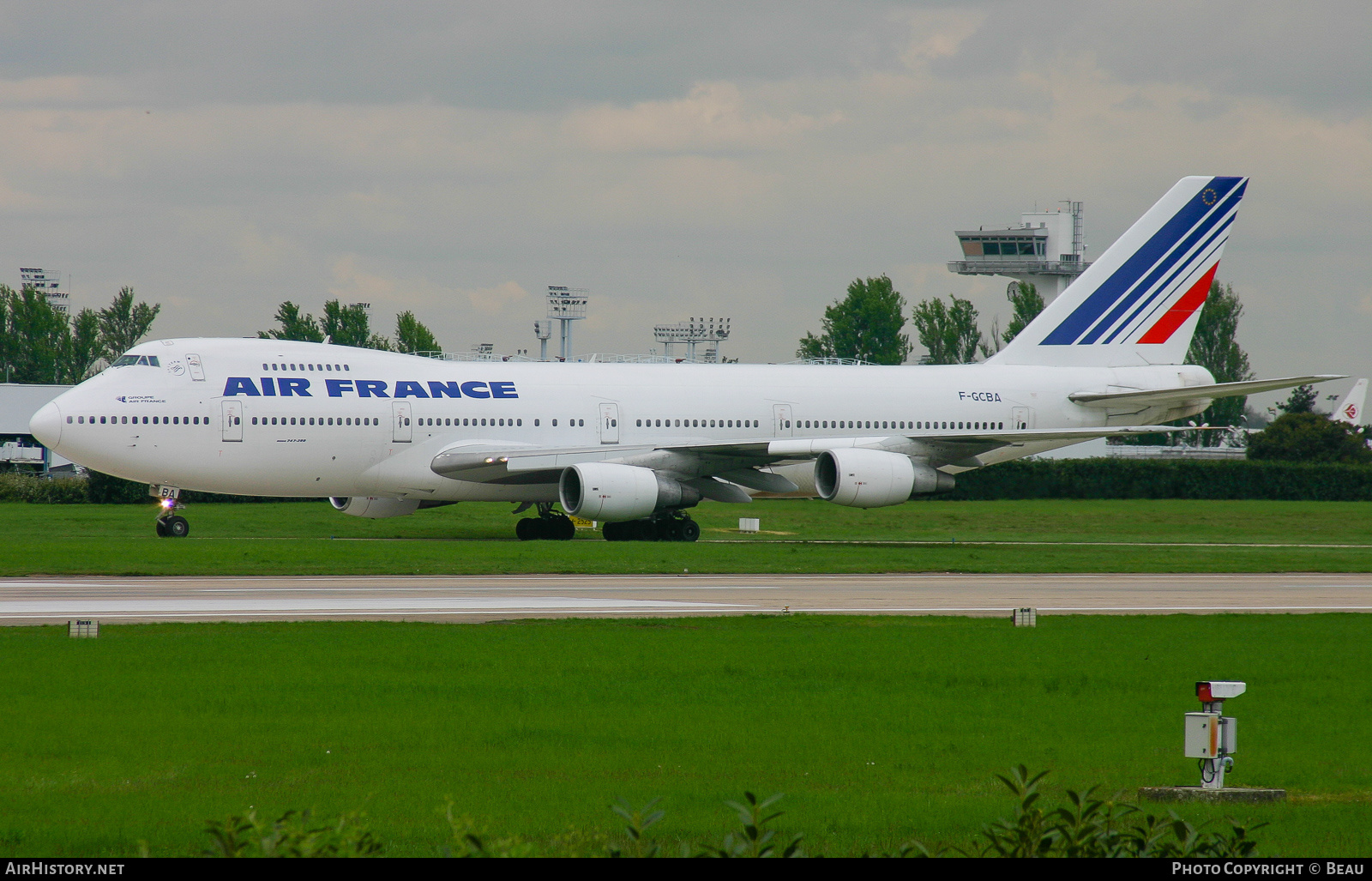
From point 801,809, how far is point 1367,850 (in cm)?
295

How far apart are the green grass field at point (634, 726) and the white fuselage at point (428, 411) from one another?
16.7m

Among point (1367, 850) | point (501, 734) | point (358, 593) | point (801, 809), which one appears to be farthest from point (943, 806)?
point (358, 593)

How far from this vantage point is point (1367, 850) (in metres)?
7.90

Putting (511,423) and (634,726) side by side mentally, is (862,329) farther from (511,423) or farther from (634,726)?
(634,726)

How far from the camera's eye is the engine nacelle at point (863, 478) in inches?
1357

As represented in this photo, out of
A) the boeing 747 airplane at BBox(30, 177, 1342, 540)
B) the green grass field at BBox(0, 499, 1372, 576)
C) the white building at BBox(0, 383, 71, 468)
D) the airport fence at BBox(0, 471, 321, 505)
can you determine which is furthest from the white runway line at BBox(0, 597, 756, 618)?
the white building at BBox(0, 383, 71, 468)

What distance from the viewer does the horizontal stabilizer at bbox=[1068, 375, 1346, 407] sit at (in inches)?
1410

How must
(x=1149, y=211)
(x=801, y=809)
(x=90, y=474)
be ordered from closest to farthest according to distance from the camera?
(x=801, y=809) → (x=1149, y=211) → (x=90, y=474)

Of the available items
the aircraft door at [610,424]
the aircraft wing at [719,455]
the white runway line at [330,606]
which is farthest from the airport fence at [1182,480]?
the white runway line at [330,606]

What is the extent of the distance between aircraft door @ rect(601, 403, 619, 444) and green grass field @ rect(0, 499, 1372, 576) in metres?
2.64

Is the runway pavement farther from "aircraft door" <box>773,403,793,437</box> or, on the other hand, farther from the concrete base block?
"aircraft door" <box>773,403,793,437</box>

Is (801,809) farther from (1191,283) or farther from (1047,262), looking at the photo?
(1047,262)

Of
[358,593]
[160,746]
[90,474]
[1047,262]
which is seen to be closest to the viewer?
[160,746]

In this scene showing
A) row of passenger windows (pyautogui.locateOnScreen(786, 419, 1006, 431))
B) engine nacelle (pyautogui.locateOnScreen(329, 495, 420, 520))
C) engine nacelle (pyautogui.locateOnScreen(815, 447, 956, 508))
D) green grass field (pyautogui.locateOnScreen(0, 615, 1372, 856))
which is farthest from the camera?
row of passenger windows (pyautogui.locateOnScreen(786, 419, 1006, 431))
